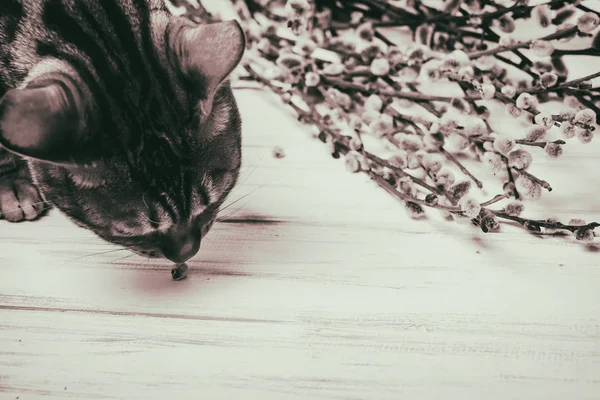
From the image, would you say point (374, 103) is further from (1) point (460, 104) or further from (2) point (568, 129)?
(2) point (568, 129)

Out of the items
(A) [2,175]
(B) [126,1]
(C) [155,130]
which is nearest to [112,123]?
(C) [155,130]

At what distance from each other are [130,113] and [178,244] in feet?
0.54

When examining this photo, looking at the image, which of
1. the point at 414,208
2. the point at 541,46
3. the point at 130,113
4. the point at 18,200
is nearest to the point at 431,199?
the point at 414,208

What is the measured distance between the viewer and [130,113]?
64cm

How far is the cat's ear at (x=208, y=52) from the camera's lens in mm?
601

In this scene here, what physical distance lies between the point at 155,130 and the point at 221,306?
23 cm

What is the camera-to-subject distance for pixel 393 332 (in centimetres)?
68

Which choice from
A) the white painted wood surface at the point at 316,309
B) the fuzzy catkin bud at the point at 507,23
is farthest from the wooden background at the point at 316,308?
the fuzzy catkin bud at the point at 507,23

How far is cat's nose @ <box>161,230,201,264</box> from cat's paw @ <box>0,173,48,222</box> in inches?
10.6

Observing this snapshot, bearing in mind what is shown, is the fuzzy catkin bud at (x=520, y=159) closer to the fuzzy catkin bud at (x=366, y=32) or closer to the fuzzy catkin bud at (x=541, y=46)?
the fuzzy catkin bud at (x=541, y=46)

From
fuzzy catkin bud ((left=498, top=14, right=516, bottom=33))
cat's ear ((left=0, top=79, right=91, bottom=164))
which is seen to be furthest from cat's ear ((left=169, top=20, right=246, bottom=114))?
fuzzy catkin bud ((left=498, top=14, right=516, bottom=33))

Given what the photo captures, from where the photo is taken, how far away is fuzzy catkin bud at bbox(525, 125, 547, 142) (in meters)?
0.71

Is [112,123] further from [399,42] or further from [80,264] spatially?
[399,42]

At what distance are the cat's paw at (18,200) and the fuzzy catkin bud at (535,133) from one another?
0.69 metres
